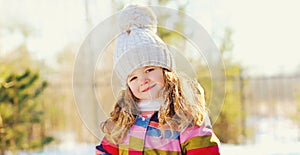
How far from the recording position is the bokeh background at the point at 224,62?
3.85m

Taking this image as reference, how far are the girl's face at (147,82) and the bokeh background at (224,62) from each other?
8.46 feet

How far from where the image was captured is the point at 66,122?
461cm

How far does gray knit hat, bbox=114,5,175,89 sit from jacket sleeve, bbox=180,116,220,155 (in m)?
0.16

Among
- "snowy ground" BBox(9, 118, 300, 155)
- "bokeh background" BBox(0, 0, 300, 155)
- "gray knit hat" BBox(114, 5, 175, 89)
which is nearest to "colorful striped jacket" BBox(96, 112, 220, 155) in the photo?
"gray knit hat" BBox(114, 5, 175, 89)

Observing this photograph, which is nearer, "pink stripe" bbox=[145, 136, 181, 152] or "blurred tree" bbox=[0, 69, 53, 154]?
"pink stripe" bbox=[145, 136, 181, 152]

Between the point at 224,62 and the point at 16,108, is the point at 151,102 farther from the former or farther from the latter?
the point at 224,62

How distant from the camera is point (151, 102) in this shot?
1.11 m

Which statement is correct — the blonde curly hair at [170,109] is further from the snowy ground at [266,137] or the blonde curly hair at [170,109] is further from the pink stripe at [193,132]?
the snowy ground at [266,137]

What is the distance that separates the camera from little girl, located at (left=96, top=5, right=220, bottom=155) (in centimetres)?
105

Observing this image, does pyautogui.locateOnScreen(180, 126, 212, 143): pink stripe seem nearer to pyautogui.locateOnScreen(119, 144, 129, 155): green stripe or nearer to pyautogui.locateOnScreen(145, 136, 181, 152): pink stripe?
pyautogui.locateOnScreen(145, 136, 181, 152): pink stripe

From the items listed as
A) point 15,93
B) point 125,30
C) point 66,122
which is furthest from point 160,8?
point 66,122

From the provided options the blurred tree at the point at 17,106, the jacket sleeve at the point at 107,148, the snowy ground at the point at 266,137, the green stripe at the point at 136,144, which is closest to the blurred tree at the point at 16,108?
the blurred tree at the point at 17,106

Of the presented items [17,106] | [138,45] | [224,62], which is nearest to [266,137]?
[224,62]

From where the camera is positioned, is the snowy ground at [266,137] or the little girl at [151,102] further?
the snowy ground at [266,137]
